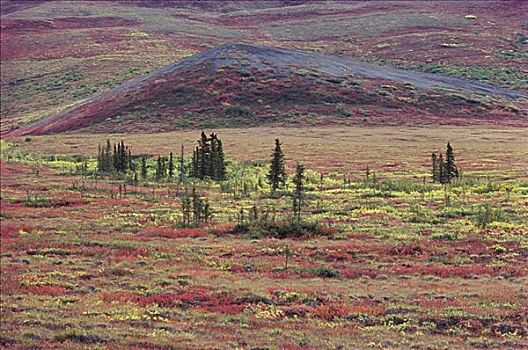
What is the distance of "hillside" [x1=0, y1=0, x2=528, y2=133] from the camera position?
8438 cm

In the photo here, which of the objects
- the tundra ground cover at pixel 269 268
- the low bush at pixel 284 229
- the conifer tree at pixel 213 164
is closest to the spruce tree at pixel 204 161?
the conifer tree at pixel 213 164

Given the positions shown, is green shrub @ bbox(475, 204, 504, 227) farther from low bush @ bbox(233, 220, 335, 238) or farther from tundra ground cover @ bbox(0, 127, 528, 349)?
low bush @ bbox(233, 220, 335, 238)

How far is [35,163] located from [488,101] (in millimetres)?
40115

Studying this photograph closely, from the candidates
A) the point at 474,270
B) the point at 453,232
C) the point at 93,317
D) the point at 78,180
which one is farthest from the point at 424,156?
the point at 93,317

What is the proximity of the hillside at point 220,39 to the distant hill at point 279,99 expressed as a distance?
7.47 meters

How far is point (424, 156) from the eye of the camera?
4638 centimetres

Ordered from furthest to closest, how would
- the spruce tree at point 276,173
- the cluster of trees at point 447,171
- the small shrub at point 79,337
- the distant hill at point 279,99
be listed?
the distant hill at point 279,99 → the cluster of trees at point 447,171 → the spruce tree at point 276,173 → the small shrub at point 79,337

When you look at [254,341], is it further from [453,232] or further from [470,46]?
[470,46]

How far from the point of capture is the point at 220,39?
121188 mm

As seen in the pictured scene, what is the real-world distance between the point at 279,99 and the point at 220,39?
176 feet

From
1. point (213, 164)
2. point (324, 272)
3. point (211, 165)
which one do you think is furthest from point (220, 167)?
point (324, 272)

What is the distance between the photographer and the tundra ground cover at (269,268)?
496 inches

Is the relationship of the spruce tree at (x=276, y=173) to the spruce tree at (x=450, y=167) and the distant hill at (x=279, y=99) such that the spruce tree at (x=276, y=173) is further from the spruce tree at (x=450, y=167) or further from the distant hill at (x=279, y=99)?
the distant hill at (x=279, y=99)

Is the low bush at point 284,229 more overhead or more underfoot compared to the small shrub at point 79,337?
more overhead
